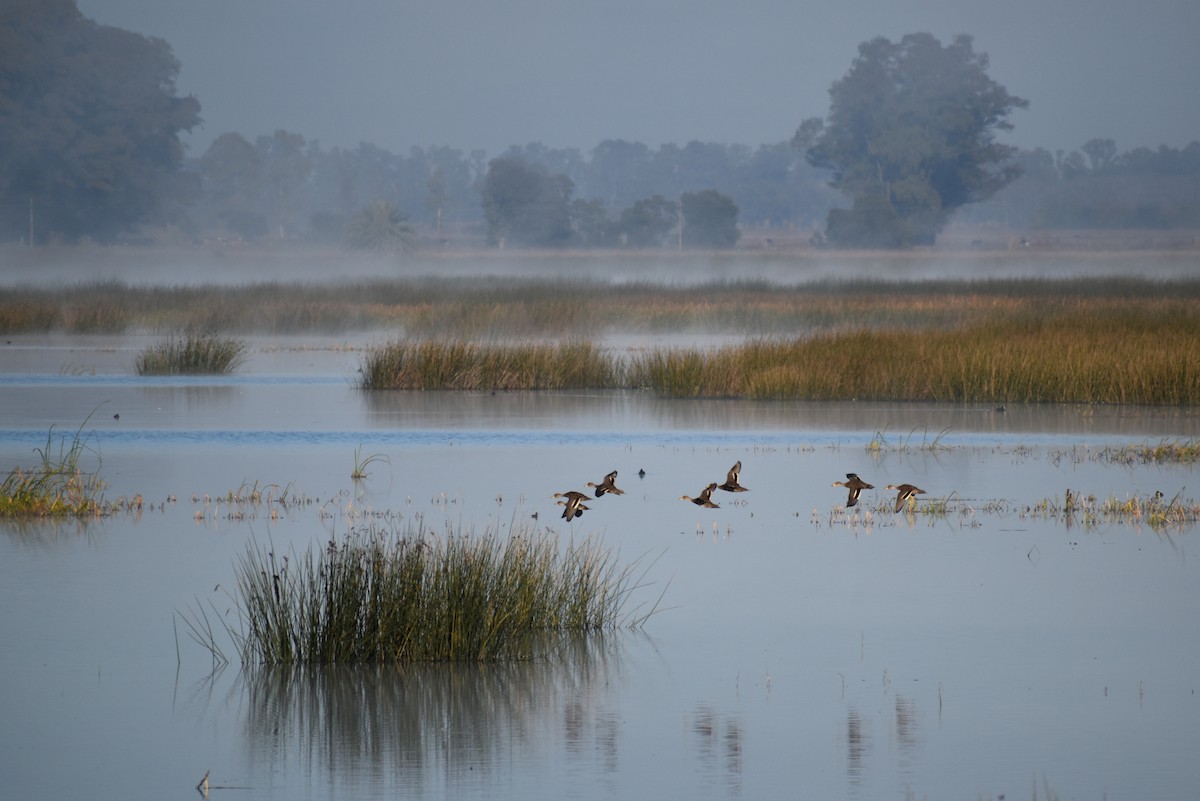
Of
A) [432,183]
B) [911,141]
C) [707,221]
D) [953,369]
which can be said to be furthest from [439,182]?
[953,369]

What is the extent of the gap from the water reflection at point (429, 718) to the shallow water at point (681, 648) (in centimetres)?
2

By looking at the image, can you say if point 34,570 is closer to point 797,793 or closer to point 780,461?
point 797,793

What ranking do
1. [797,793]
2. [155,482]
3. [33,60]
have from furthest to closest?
[33,60]
[155,482]
[797,793]

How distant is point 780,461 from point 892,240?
86.1 metres

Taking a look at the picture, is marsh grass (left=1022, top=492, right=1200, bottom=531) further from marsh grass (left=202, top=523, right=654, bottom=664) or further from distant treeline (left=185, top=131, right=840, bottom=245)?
distant treeline (left=185, top=131, right=840, bottom=245)

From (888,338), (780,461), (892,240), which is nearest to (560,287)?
(888,338)

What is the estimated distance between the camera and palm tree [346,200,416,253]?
102 m

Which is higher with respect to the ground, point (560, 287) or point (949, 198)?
point (949, 198)

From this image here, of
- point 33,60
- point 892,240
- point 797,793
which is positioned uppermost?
point 33,60

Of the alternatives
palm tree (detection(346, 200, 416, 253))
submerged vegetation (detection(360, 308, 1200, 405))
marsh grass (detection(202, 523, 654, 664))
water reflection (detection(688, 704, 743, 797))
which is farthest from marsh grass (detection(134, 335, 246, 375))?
palm tree (detection(346, 200, 416, 253))

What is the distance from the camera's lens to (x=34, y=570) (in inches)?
359

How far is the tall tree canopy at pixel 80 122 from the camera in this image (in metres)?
81.6

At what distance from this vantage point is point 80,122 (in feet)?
274

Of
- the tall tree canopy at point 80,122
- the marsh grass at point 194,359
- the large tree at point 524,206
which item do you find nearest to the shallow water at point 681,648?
the marsh grass at point 194,359
